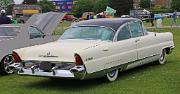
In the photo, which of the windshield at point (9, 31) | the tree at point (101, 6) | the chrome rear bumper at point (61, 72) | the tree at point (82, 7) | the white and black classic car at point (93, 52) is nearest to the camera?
the chrome rear bumper at point (61, 72)

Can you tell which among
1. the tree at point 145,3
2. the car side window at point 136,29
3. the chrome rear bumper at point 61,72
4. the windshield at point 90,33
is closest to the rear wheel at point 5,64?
the windshield at point 90,33

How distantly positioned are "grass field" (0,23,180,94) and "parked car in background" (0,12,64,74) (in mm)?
508

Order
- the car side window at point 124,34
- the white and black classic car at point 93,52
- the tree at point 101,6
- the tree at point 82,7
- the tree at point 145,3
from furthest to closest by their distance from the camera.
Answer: the tree at point 145,3, the tree at point 82,7, the tree at point 101,6, the car side window at point 124,34, the white and black classic car at point 93,52

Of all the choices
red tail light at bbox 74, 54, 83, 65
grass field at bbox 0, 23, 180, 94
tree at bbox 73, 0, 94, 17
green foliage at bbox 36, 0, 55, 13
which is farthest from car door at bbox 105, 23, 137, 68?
tree at bbox 73, 0, 94, 17

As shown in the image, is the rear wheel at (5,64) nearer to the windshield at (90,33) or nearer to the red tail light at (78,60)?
the windshield at (90,33)

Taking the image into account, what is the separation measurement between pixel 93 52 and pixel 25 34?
3.36 metres

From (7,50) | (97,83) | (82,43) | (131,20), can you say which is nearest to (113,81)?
(97,83)

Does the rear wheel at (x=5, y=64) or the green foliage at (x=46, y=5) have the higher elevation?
the rear wheel at (x=5, y=64)

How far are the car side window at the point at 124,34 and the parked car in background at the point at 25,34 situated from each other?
2.68m

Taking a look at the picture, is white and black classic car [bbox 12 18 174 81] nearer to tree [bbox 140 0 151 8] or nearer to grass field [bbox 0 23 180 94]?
grass field [bbox 0 23 180 94]

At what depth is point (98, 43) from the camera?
974 centimetres

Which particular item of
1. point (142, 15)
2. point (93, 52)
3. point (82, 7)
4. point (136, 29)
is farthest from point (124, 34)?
point (82, 7)

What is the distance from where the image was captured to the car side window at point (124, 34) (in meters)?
10.4

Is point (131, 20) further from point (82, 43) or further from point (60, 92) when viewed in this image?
point (60, 92)
